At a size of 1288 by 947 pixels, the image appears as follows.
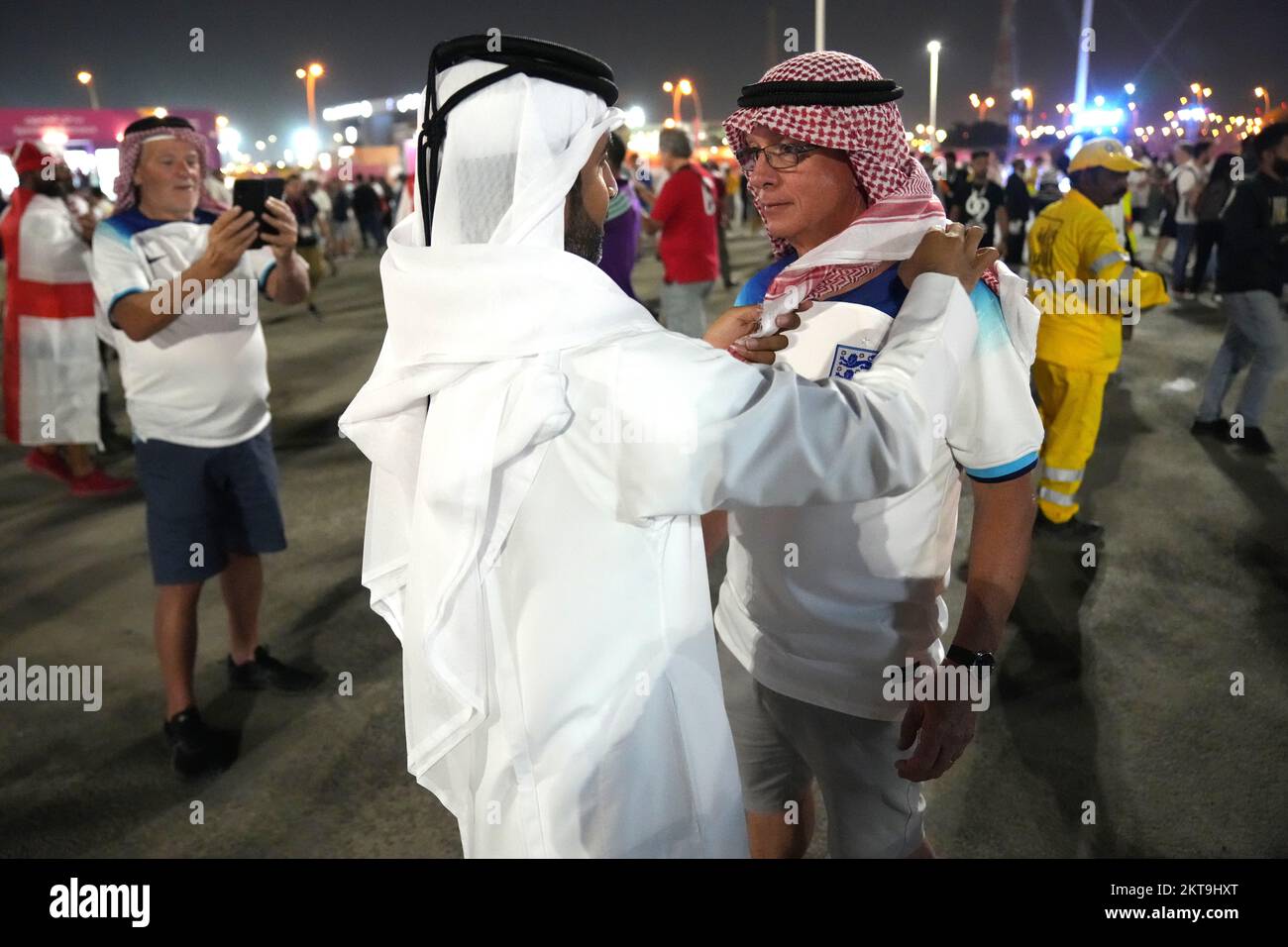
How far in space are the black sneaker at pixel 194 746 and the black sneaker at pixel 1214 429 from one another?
6.89 m

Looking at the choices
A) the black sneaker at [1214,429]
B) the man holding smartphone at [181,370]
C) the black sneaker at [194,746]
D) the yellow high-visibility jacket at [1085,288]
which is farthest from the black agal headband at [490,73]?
the black sneaker at [1214,429]

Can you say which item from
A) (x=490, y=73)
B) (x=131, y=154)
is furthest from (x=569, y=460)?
(x=131, y=154)

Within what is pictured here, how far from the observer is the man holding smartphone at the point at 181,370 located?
10.8 feet

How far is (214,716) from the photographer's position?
3791 millimetres

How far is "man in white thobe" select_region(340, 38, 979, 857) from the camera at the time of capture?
140 centimetres

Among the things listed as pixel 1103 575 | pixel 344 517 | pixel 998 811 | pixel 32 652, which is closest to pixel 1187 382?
pixel 1103 575

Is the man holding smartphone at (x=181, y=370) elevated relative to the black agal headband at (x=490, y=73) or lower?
lower

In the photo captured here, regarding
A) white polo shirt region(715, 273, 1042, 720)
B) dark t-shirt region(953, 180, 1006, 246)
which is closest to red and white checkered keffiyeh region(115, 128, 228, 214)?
white polo shirt region(715, 273, 1042, 720)

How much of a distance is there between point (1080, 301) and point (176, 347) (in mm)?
4478

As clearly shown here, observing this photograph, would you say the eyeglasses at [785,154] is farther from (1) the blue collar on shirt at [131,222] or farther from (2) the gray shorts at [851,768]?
(1) the blue collar on shirt at [131,222]

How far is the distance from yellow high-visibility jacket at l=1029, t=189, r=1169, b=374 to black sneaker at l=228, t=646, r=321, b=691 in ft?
13.9

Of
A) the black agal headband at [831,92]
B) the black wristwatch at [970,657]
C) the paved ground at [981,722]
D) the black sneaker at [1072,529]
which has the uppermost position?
the black agal headband at [831,92]
